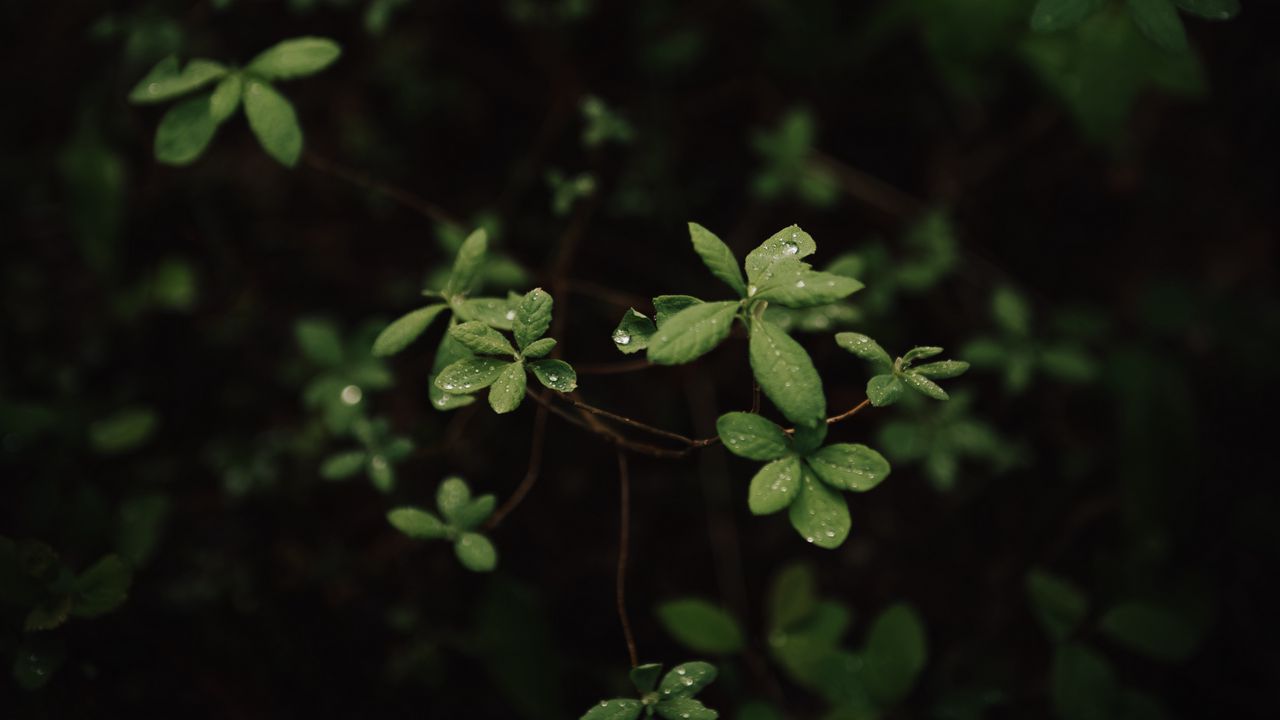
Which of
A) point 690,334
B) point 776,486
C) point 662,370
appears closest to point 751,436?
point 776,486

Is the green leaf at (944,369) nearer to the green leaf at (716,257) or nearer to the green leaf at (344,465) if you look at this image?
the green leaf at (716,257)

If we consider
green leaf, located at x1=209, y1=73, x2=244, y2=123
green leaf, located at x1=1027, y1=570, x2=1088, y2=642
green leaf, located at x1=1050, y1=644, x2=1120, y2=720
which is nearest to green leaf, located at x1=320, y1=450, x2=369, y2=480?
green leaf, located at x1=209, y1=73, x2=244, y2=123

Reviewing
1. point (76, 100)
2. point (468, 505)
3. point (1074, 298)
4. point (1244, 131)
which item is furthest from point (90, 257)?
point (1244, 131)

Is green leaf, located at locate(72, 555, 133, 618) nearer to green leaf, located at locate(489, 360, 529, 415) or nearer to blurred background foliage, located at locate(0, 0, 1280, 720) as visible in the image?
blurred background foliage, located at locate(0, 0, 1280, 720)

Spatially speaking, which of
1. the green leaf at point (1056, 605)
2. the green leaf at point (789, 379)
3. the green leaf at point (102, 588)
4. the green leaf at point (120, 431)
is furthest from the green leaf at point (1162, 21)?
the green leaf at point (120, 431)

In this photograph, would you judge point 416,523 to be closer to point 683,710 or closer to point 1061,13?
point 683,710

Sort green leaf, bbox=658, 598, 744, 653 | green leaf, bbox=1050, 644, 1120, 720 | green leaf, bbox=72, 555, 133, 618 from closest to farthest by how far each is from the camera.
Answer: green leaf, bbox=72, 555, 133, 618 < green leaf, bbox=1050, 644, 1120, 720 < green leaf, bbox=658, 598, 744, 653
